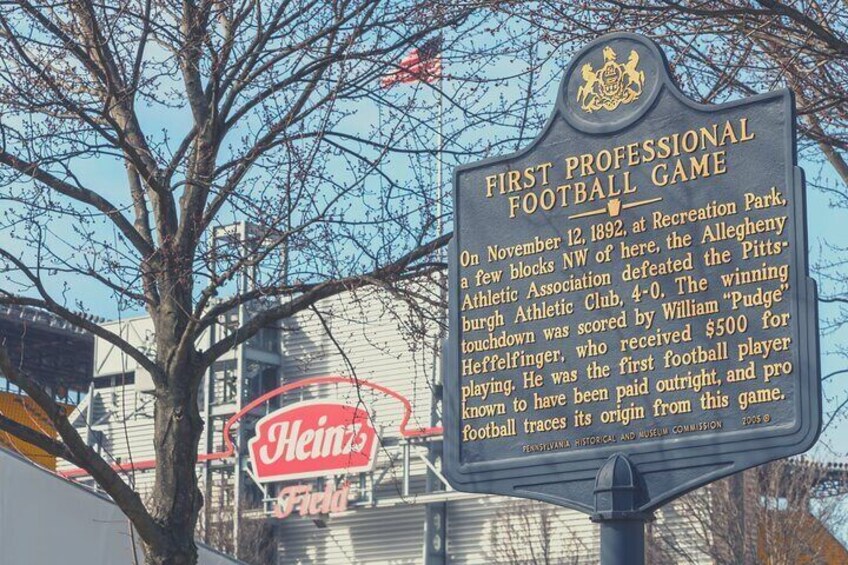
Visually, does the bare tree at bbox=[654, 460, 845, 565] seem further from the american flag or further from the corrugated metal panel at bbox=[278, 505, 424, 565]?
the american flag

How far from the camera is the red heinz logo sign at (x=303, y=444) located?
47000 mm

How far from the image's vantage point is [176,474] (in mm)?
10578

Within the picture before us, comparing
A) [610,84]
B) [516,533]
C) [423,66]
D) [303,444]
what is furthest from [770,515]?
[610,84]

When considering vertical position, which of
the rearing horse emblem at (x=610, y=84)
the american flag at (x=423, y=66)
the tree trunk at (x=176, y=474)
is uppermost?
the american flag at (x=423, y=66)

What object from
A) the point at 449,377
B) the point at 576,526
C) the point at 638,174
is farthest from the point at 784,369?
the point at 576,526

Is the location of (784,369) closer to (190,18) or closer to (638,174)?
(638,174)

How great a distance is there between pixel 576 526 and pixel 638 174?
36.7 meters

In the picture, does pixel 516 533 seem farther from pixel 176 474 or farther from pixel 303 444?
pixel 176 474

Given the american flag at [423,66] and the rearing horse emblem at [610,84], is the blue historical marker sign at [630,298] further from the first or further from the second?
the american flag at [423,66]

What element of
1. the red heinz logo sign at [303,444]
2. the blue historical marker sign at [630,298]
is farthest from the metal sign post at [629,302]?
the red heinz logo sign at [303,444]

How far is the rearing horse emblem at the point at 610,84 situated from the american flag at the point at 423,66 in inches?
113

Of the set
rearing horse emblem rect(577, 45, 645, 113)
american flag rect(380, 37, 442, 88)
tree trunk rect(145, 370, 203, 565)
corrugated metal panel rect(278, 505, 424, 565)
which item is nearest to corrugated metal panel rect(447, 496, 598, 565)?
corrugated metal panel rect(278, 505, 424, 565)

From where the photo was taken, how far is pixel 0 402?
50.4 metres

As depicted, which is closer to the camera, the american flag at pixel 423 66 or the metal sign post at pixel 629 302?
the metal sign post at pixel 629 302
